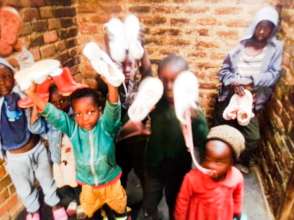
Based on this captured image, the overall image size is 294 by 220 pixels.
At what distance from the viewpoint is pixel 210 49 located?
2.48 metres

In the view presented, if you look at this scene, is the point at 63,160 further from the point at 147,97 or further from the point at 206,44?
the point at 206,44

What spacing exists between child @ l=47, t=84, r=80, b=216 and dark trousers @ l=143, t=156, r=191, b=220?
50cm

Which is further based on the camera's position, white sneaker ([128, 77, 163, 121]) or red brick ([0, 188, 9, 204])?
red brick ([0, 188, 9, 204])

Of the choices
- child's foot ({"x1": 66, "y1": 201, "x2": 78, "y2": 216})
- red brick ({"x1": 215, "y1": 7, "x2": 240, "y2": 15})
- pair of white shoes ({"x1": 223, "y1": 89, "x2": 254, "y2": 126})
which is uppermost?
red brick ({"x1": 215, "y1": 7, "x2": 240, "y2": 15})

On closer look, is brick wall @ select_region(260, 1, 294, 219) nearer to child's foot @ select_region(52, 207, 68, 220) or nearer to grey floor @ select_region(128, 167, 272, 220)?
grey floor @ select_region(128, 167, 272, 220)

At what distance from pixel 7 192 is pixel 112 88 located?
1.11 metres

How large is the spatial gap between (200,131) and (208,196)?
0.33 metres

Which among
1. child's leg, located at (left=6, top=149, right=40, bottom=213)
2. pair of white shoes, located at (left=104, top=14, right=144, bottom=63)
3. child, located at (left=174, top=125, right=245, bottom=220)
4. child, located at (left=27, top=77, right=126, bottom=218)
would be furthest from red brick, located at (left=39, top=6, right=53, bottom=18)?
child, located at (left=174, top=125, right=245, bottom=220)

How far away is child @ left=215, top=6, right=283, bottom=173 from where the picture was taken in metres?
2.09

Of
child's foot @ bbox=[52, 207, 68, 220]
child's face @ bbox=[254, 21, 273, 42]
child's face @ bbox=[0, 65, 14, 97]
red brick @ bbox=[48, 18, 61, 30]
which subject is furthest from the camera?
red brick @ bbox=[48, 18, 61, 30]

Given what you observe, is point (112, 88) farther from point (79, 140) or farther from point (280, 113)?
point (280, 113)

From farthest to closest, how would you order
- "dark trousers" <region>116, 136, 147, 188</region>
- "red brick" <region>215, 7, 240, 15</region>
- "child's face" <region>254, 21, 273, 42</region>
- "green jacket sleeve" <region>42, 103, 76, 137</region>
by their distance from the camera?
"red brick" <region>215, 7, 240, 15</region> < "child's face" <region>254, 21, 273, 42</region> < "dark trousers" <region>116, 136, 147, 188</region> < "green jacket sleeve" <region>42, 103, 76, 137</region>

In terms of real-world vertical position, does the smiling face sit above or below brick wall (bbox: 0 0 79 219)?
below

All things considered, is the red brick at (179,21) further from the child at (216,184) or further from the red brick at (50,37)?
the child at (216,184)
